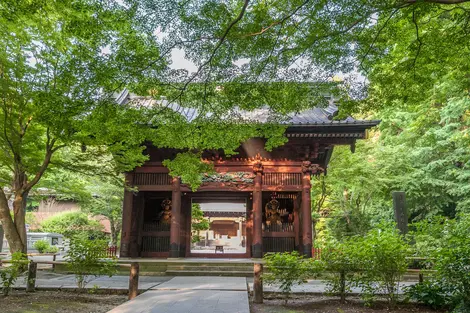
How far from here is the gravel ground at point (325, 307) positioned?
5592 mm

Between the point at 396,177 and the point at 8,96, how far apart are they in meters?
15.4

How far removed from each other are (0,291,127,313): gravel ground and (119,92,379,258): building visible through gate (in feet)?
15.7

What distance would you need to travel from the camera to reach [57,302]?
6.18 meters

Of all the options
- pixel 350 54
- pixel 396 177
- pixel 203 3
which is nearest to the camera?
pixel 203 3

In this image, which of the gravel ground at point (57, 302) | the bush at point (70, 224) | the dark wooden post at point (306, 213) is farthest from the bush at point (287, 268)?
the bush at point (70, 224)

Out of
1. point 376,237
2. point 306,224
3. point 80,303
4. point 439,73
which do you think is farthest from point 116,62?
point 306,224

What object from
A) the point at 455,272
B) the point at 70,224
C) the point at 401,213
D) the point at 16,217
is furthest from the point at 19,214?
the point at 70,224

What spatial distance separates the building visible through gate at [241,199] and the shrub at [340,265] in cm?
496

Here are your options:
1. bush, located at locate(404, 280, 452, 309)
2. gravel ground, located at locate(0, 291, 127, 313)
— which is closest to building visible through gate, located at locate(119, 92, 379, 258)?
gravel ground, located at locate(0, 291, 127, 313)

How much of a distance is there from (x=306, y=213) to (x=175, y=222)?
4576 millimetres

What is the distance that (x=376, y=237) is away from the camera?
5.98 metres

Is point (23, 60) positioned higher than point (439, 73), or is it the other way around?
point (23, 60)

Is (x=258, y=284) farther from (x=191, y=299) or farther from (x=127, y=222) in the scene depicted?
(x=127, y=222)

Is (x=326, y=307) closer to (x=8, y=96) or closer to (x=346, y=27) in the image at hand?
(x=346, y=27)
